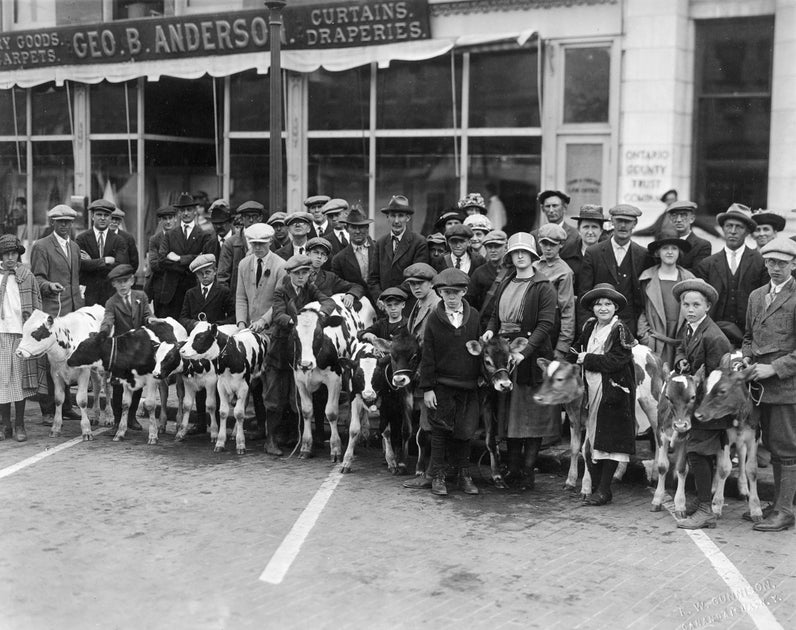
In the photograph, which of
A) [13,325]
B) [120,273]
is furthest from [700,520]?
A: [13,325]

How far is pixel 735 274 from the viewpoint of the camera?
10180mm

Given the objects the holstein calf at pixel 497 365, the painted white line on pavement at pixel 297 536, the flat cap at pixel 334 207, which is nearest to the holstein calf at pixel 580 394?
the holstein calf at pixel 497 365

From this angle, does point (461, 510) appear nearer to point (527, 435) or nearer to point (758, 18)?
point (527, 435)

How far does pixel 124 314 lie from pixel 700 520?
664 centimetres

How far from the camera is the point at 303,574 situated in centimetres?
723

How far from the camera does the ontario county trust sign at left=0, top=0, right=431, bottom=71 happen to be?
16750mm

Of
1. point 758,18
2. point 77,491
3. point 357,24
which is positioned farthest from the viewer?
point 357,24

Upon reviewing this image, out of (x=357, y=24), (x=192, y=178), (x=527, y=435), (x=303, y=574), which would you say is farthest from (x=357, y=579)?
(x=192, y=178)

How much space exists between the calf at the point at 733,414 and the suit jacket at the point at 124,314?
20.7ft

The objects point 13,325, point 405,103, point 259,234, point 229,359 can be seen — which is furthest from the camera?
point 405,103

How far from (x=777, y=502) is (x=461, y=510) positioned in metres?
2.61

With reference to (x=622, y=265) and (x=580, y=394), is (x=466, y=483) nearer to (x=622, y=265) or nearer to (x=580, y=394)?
(x=580, y=394)

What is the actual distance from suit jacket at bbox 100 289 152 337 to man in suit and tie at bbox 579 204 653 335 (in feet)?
16.2

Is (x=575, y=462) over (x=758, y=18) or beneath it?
beneath
